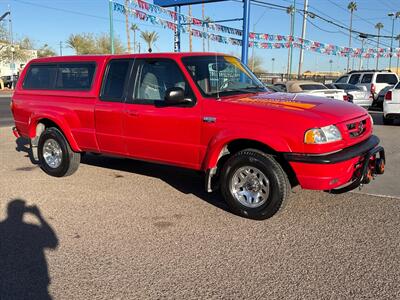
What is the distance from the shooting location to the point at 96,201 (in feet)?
17.4

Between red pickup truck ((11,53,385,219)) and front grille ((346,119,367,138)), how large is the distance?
12 mm

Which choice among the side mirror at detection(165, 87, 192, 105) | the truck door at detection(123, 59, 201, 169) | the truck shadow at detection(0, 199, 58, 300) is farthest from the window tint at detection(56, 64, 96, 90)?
the truck shadow at detection(0, 199, 58, 300)

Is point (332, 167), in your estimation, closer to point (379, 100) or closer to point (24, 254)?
point (24, 254)

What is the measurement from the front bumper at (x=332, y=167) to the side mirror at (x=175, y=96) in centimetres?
139

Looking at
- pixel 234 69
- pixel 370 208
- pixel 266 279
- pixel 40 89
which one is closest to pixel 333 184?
pixel 370 208

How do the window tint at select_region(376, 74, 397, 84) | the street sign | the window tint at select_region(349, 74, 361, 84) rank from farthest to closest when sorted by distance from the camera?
the window tint at select_region(349, 74, 361, 84)
the window tint at select_region(376, 74, 397, 84)
the street sign

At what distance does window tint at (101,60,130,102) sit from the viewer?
5.65m

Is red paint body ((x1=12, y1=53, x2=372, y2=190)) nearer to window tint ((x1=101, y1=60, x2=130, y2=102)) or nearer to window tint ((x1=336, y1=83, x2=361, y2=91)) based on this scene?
window tint ((x1=101, y1=60, x2=130, y2=102))

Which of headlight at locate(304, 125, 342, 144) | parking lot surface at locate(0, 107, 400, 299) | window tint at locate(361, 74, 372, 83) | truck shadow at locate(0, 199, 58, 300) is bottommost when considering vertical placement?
truck shadow at locate(0, 199, 58, 300)

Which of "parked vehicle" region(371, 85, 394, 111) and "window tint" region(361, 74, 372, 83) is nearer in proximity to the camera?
"parked vehicle" region(371, 85, 394, 111)

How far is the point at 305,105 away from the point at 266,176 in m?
0.91

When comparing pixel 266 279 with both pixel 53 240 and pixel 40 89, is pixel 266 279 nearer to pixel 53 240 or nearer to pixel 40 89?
pixel 53 240

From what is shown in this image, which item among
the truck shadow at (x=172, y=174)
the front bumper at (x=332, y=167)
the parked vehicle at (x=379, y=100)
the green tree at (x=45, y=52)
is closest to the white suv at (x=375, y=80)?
the parked vehicle at (x=379, y=100)

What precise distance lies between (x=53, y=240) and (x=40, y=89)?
11.3 feet
